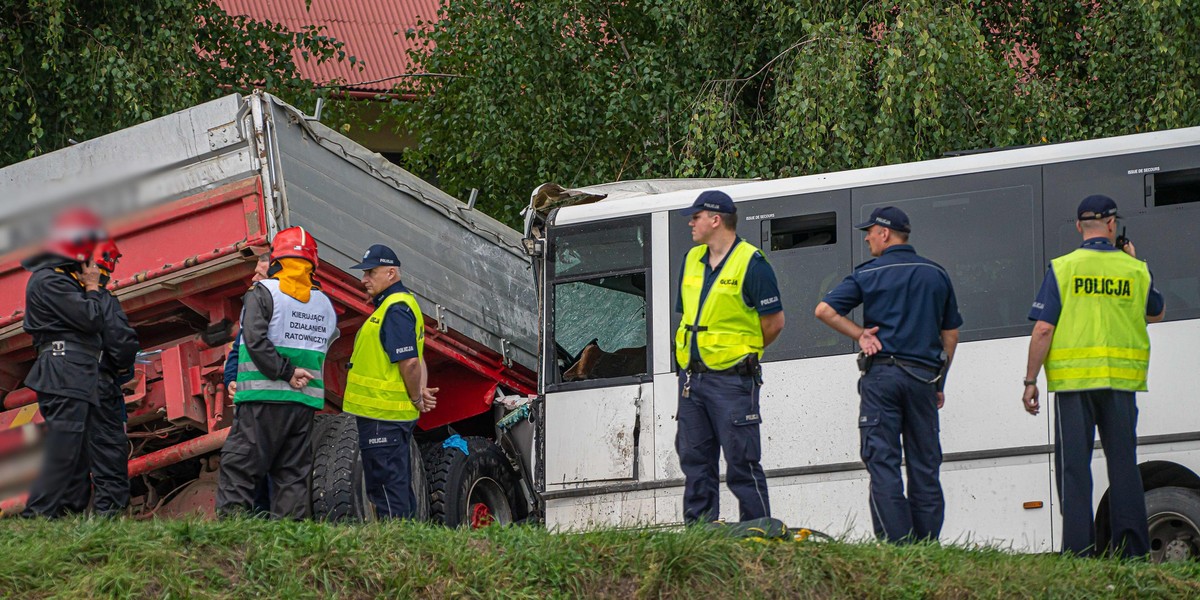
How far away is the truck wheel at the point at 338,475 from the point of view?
8.25 m

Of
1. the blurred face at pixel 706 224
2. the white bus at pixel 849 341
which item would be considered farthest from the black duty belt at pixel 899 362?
the blurred face at pixel 706 224

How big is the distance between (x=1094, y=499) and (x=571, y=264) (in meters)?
3.39

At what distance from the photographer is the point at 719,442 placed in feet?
22.4

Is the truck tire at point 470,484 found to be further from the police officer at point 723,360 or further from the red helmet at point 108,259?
the red helmet at point 108,259

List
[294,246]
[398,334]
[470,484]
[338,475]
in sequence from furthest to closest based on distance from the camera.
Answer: [470,484], [338,475], [398,334], [294,246]

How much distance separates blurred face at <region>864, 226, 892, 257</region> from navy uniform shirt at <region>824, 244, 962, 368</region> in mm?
67

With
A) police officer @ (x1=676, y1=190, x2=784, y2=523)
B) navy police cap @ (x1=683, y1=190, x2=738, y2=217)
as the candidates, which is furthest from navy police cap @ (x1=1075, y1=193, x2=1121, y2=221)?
navy police cap @ (x1=683, y1=190, x2=738, y2=217)

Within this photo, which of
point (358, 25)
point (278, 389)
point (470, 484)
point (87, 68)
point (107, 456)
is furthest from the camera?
point (358, 25)

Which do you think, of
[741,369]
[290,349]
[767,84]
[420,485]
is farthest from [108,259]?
[767,84]

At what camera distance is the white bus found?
7.27m

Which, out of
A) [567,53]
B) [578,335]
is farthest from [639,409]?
[567,53]

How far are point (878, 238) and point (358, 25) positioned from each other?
515 inches

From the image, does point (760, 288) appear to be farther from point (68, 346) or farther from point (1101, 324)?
point (68, 346)

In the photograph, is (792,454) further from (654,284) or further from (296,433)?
(296,433)
